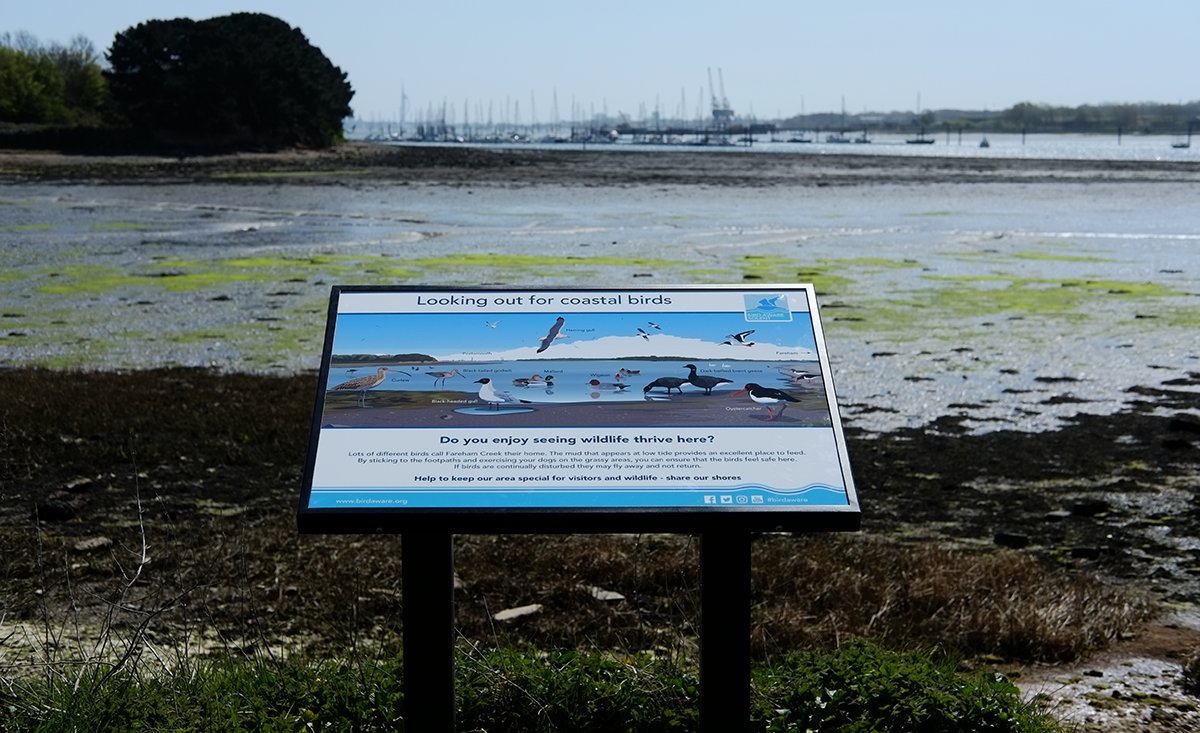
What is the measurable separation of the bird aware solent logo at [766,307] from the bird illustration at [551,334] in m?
0.63

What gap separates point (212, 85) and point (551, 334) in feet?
306

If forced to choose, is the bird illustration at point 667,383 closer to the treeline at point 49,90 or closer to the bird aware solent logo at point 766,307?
the bird aware solent logo at point 766,307

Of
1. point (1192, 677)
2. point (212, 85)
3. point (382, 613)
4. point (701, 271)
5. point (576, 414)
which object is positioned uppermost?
point (212, 85)

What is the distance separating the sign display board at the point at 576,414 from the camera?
12.7ft

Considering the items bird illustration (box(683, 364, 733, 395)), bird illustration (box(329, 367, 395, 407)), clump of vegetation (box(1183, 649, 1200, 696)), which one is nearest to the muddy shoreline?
clump of vegetation (box(1183, 649, 1200, 696))

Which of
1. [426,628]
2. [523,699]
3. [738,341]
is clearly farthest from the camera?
[523,699]

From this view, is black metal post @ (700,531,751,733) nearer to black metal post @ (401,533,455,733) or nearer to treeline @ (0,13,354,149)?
black metal post @ (401,533,455,733)

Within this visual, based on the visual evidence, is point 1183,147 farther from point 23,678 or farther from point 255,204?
point 23,678

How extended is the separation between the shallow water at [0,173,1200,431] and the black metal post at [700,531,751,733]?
1.14 m

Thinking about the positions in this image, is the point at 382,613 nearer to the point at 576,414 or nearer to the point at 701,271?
the point at 576,414

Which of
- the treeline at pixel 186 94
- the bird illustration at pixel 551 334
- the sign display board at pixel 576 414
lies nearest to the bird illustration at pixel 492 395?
the sign display board at pixel 576 414

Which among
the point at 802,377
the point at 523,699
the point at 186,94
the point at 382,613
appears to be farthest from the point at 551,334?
the point at 186,94

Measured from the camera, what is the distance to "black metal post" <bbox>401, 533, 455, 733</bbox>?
13.5 feet

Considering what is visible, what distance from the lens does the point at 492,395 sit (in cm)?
425
